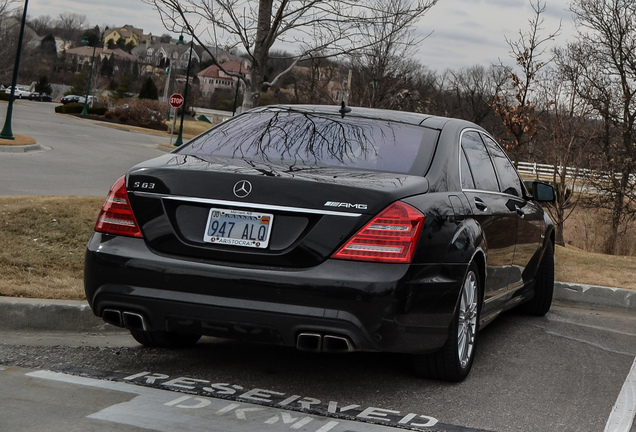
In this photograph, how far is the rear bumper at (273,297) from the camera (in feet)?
14.4

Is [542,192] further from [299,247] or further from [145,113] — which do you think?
[145,113]

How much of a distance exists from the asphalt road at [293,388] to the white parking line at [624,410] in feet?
0.03

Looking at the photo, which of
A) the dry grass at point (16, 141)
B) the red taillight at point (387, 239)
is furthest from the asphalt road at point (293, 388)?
the dry grass at point (16, 141)

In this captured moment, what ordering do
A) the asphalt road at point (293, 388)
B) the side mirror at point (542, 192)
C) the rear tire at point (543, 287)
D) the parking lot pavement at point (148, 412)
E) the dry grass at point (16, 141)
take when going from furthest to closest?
the dry grass at point (16, 141) < the rear tire at point (543, 287) < the side mirror at point (542, 192) < the asphalt road at point (293, 388) < the parking lot pavement at point (148, 412)

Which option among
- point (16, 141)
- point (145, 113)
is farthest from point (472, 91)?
point (16, 141)

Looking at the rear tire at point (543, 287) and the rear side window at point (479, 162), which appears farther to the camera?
the rear tire at point (543, 287)

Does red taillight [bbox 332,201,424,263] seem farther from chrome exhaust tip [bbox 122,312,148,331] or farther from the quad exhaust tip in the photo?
chrome exhaust tip [bbox 122,312,148,331]

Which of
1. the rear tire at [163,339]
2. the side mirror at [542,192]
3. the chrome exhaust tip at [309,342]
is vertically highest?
the side mirror at [542,192]

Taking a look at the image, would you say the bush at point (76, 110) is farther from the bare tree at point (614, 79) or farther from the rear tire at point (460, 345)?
the rear tire at point (460, 345)

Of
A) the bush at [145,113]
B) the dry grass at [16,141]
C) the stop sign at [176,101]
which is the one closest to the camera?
the dry grass at [16,141]

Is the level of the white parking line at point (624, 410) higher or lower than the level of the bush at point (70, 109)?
lower

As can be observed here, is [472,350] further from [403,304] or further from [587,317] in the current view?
[587,317]

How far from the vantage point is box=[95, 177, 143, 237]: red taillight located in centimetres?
469

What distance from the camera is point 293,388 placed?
4.94 m
